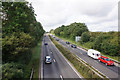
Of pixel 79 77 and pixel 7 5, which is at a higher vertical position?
pixel 7 5

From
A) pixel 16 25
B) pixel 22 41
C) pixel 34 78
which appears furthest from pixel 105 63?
pixel 16 25

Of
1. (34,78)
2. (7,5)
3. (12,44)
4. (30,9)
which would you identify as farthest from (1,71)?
(30,9)

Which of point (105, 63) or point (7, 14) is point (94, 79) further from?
point (7, 14)

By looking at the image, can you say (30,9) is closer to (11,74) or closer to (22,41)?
(22,41)

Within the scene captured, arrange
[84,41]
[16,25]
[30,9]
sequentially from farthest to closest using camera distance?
1. [84,41]
2. [30,9]
3. [16,25]

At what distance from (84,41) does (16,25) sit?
38.3 meters

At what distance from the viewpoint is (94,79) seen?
11781mm

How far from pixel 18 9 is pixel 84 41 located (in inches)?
1495

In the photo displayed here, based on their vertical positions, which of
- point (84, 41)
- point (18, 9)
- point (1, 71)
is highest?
point (18, 9)

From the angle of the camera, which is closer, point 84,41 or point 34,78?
point 34,78

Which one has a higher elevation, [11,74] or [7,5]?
[7,5]

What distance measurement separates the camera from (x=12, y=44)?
13.0 meters

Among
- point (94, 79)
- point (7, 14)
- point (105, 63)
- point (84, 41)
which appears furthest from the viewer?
point (84, 41)

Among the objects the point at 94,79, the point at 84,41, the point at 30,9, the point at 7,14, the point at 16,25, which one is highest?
the point at 30,9
